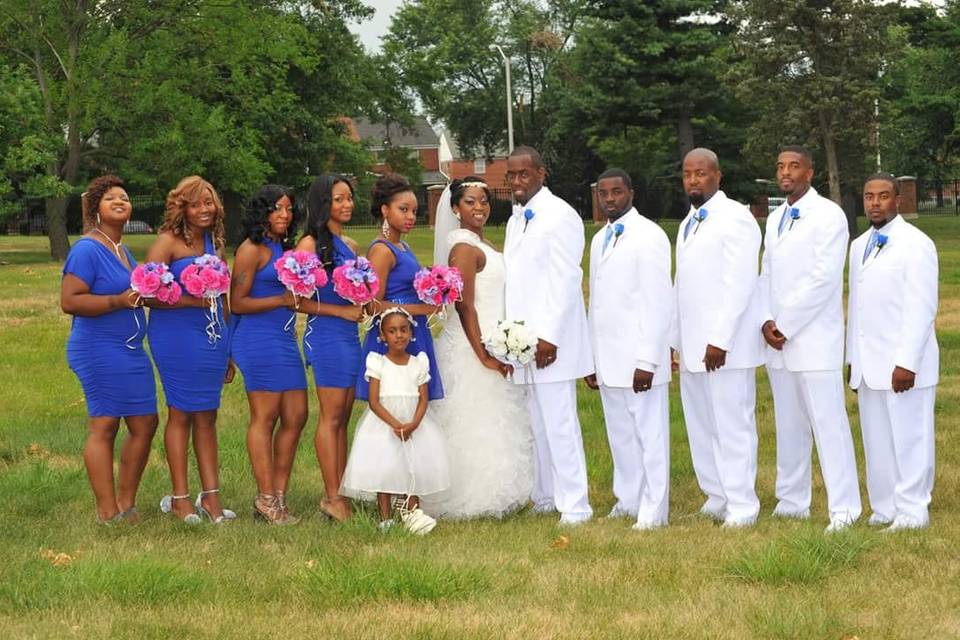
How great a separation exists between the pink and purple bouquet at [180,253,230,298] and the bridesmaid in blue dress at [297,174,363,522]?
0.53 meters

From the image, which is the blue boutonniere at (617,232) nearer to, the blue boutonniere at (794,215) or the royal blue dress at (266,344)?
the blue boutonniere at (794,215)

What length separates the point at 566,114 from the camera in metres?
51.8

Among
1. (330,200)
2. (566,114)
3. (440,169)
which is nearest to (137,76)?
(566,114)

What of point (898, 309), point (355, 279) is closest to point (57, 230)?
point (355, 279)

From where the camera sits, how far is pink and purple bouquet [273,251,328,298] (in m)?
8.09

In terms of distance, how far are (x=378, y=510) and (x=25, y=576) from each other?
8.33ft

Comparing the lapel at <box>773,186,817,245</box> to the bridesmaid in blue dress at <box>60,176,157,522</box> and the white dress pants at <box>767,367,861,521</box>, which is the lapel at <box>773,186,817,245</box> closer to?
the white dress pants at <box>767,367,861,521</box>

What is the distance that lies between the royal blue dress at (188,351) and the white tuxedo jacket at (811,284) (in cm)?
356

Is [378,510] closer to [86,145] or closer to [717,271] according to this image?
[717,271]

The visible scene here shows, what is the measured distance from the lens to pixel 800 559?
6852 millimetres

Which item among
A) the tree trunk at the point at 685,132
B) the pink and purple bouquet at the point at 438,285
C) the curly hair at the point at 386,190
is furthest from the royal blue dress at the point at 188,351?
the tree trunk at the point at 685,132

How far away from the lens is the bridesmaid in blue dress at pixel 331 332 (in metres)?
8.49

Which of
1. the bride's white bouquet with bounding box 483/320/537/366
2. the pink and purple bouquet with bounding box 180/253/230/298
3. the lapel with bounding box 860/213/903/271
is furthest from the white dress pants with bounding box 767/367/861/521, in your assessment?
the pink and purple bouquet with bounding box 180/253/230/298

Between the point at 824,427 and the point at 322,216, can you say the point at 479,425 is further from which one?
the point at 824,427
